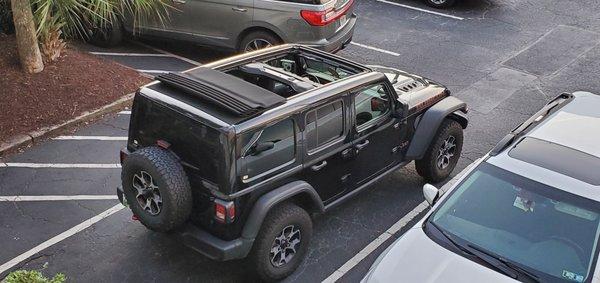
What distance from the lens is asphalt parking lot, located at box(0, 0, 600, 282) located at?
6.14m

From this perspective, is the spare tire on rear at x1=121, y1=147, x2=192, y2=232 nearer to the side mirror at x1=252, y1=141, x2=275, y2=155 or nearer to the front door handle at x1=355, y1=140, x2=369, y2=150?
the side mirror at x1=252, y1=141, x2=275, y2=155

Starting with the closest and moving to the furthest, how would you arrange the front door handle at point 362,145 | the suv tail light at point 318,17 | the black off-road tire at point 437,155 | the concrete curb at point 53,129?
the front door handle at point 362,145, the black off-road tire at point 437,155, the concrete curb at point 53,129, the suv tail light at point 318,17

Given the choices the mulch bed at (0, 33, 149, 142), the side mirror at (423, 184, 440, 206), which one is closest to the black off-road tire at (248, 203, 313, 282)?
the side mirror at (423, 184, 440, 206)

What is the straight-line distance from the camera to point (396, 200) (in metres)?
7.34

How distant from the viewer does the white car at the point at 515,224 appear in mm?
4680

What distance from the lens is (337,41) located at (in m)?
10.2

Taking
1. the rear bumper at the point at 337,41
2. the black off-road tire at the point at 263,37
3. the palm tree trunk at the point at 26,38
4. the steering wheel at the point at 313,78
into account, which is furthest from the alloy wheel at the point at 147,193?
the black off-road tire at the point at 263,37

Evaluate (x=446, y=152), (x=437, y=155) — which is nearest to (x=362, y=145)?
(x=437, y=155)

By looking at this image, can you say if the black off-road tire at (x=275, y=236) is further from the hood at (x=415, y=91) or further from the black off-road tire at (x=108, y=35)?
the black off-road tire at (x=108, y=35)

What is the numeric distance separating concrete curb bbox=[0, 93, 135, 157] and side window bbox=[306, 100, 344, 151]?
394 cm

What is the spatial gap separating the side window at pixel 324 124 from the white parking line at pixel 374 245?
122 cm

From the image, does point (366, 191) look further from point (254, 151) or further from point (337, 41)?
point (337, 41)

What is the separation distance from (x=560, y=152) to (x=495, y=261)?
126 centimetres

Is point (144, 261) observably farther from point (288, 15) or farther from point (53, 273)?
point (288, 15)
